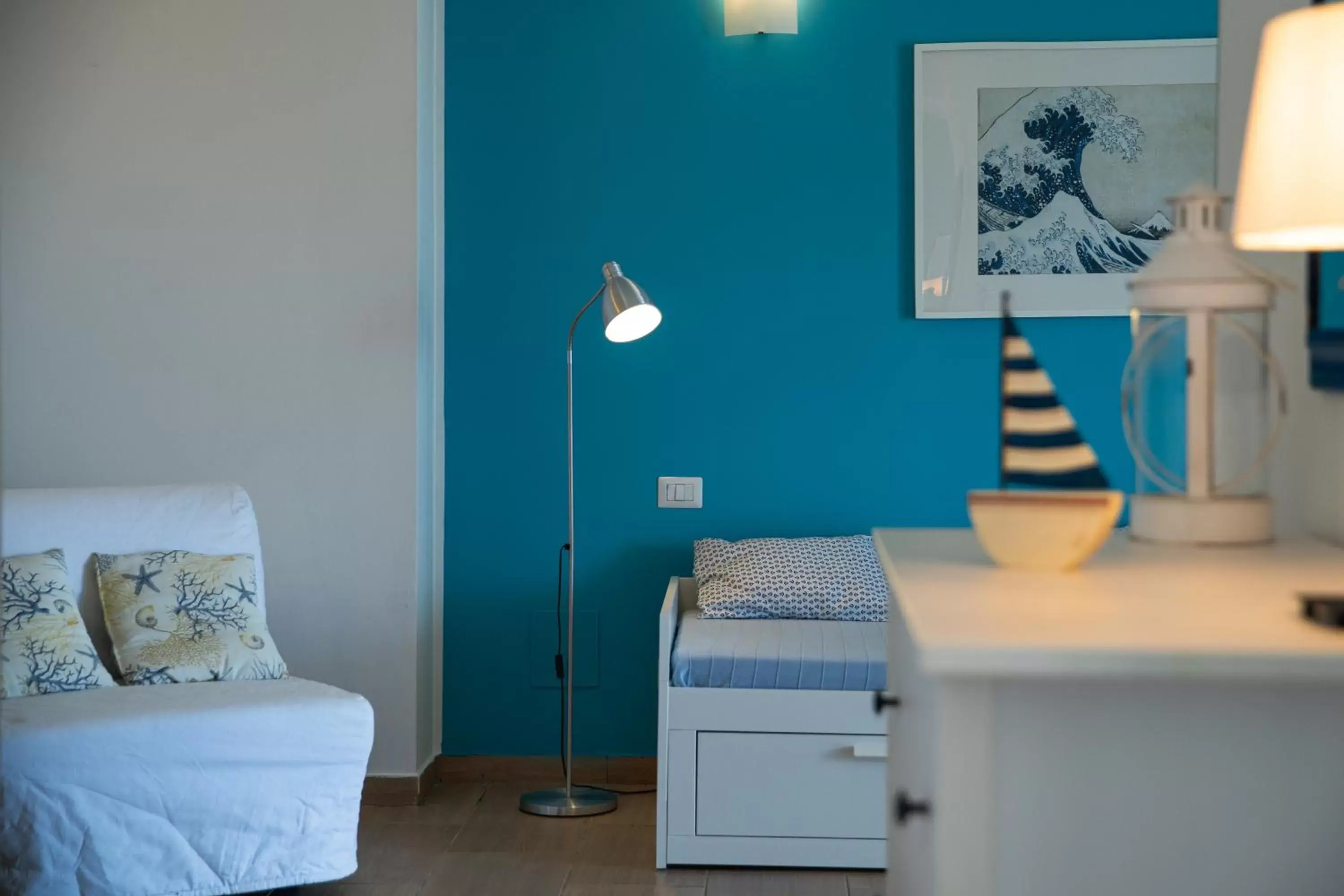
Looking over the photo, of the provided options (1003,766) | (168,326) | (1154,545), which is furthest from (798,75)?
(1003,766)

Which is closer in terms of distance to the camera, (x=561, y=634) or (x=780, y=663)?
(x=780, y=663)

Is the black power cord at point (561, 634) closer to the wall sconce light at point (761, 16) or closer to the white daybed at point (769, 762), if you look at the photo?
the white daybed at point (769, 762)

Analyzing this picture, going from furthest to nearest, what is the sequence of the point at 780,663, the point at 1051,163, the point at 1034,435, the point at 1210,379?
1. the point at 1051,163
2. the point at 780,663
3. the point at 1210,379
4. the point at 1034,435

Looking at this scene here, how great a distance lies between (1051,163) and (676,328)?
45.6 inches

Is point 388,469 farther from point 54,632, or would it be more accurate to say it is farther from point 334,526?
point 54,632

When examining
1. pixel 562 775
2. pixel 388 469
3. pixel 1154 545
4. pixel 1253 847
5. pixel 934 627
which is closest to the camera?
pixel 934 627

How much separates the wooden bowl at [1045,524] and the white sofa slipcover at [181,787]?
1876mm

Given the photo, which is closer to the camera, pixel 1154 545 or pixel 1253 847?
pixel 1253 847

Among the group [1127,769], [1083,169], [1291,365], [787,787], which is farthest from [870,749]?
[1127,769]

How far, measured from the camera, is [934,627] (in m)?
0.94

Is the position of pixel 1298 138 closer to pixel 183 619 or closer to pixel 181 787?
pixel 181 787

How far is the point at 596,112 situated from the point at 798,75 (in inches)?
23.2

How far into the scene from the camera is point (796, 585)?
3.54 meters

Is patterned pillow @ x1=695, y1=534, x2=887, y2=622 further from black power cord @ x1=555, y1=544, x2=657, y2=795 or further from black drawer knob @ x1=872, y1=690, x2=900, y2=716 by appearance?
black drawer knob @ x1=872, y1=690, x2=900, y2=716
